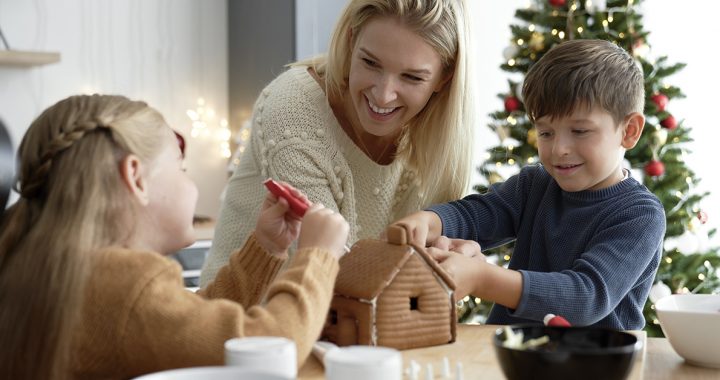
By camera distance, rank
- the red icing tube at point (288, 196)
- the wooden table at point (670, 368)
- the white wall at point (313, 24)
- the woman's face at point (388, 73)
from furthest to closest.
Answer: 1. the white wall at point (313, 24)
2. the woman's face at point (388, 73)
3. the red icing tube at point (288, 196)
4. the wooden table at point (670, 368)

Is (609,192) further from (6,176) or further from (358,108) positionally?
(6,176)

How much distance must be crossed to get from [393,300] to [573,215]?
0.53 m

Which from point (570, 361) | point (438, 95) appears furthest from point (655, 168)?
point (570, 361)

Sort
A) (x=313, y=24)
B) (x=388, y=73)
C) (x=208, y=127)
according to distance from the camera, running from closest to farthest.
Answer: (x=388, y=73)
(x=313, y=24)
(x=208, y=127)

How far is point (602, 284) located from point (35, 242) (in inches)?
32.1

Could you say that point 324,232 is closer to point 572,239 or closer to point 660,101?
point 572,239

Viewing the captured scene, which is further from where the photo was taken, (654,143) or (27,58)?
(27,58)

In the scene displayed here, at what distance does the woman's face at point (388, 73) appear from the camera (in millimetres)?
1651

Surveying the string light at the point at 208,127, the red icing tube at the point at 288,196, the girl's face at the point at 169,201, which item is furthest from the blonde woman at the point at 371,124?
the string light at the point at 208,127

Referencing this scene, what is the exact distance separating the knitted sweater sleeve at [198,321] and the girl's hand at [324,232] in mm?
83

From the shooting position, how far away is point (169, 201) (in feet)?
3.76

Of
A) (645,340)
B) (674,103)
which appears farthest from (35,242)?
(674,103)

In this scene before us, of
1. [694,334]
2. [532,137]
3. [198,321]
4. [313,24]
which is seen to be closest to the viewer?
[198,321]

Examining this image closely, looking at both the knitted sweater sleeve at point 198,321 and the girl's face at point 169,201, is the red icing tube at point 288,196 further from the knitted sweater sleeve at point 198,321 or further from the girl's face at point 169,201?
the knitted sweater sleeve at point 198,321
